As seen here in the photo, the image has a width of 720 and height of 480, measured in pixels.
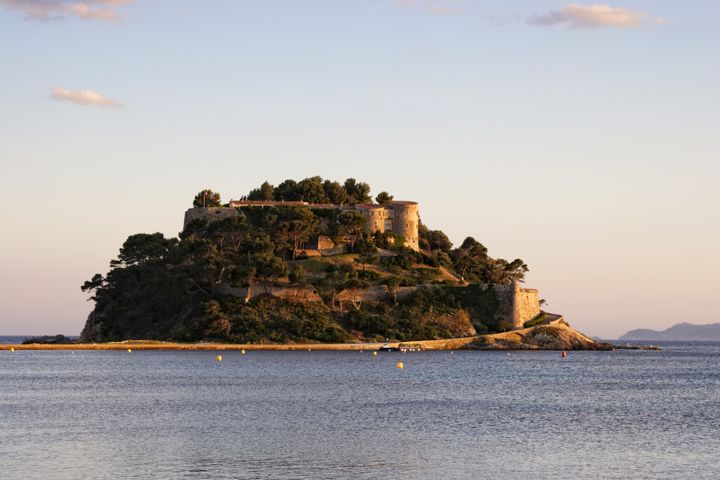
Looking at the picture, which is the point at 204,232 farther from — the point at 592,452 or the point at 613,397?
the point at 592,452

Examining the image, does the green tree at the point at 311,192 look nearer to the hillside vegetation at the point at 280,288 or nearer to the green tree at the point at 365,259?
the hillside vegetation at the point at 280,288

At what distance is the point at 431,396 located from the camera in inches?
2443

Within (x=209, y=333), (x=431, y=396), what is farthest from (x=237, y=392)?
(x=209, y=333)

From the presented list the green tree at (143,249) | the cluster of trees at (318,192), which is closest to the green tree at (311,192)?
the cluster of trees at (318,192)

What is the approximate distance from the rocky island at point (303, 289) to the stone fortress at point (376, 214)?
0.19m

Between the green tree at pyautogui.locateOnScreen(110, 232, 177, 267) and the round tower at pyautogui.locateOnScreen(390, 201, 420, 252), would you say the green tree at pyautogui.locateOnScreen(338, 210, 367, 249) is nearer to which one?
the round tower at pyautogui.locateOnScreen(390, 201, 420, 252)

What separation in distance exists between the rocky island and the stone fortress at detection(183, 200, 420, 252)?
0.61 ft

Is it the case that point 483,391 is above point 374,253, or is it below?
below

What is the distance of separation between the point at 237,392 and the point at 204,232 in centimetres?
7565

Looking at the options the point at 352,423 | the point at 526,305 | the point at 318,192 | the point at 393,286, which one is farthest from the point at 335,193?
Result: the point at 352,423

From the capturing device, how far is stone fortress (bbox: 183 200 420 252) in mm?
141500

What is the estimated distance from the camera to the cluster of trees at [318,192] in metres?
150

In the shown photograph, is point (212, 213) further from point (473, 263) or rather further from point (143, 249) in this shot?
point (473, 263)

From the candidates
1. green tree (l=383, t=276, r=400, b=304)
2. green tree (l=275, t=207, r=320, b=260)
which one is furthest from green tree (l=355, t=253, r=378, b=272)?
green tree (l=275, t=207, r=320, b=260)
